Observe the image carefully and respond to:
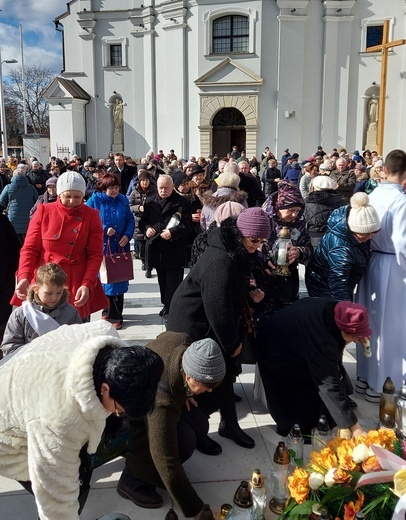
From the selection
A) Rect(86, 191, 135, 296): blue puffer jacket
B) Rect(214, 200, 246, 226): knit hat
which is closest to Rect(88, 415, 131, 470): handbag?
Rect(214, 200, 246, 226): knit hat

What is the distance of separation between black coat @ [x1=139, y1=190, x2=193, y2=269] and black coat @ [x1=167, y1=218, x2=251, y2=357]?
2.53m

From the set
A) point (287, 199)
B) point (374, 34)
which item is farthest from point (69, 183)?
point (374, 34)

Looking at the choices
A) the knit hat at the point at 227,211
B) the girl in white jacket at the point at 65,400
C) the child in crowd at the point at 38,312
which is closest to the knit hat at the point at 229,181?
the knit hat at the point at 227,211

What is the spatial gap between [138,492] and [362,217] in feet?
8.47

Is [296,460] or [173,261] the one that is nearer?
[296,460]

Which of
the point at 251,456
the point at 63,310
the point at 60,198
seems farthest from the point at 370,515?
the point at 60,198

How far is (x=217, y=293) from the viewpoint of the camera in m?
3.48

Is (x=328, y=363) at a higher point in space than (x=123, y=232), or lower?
lower

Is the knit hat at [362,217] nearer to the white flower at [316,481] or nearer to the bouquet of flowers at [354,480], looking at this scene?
the bouquet of flowers at [354,480]

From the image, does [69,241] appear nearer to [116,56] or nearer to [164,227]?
[164,227]

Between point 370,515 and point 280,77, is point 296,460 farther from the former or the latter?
point 280,77

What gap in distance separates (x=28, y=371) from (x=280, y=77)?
2223cm

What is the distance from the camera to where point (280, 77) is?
73.5 ft

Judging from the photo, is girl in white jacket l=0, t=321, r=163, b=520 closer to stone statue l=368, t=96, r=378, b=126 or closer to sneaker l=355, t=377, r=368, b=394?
sneaker l=355, t=377, r=368, b=394
